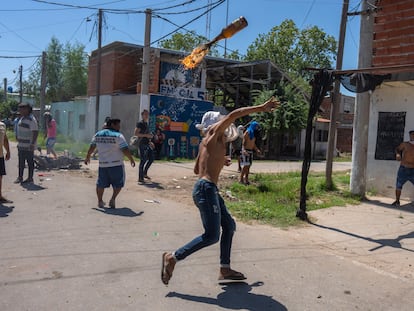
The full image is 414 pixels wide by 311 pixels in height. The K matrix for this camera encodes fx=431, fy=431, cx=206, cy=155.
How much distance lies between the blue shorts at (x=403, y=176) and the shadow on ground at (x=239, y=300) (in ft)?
20.3

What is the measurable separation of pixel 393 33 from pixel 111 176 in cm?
698

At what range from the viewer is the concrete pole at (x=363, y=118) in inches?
396

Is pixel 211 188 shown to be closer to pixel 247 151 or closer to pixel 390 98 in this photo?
pixel 247 151

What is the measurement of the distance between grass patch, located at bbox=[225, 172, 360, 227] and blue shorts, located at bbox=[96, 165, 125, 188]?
7.32 ft

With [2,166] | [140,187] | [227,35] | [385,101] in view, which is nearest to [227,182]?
[140,187]

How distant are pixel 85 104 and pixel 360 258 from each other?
26495mm

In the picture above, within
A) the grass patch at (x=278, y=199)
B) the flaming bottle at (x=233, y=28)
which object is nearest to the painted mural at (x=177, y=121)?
the grass patch at (x=278, y=199)

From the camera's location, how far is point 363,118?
10070 millimetres

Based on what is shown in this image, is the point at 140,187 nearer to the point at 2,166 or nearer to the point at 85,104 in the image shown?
the point at 2,166

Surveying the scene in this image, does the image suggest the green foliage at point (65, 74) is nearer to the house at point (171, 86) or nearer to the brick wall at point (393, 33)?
the house at point (171, 86)

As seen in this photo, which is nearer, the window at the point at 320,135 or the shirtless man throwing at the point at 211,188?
the shirtless man throwing at the point at 211,188

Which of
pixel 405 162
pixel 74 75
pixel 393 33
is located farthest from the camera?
pixel 74 75

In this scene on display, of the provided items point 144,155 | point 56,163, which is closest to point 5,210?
point 144,155

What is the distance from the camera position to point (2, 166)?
7.89 metres
